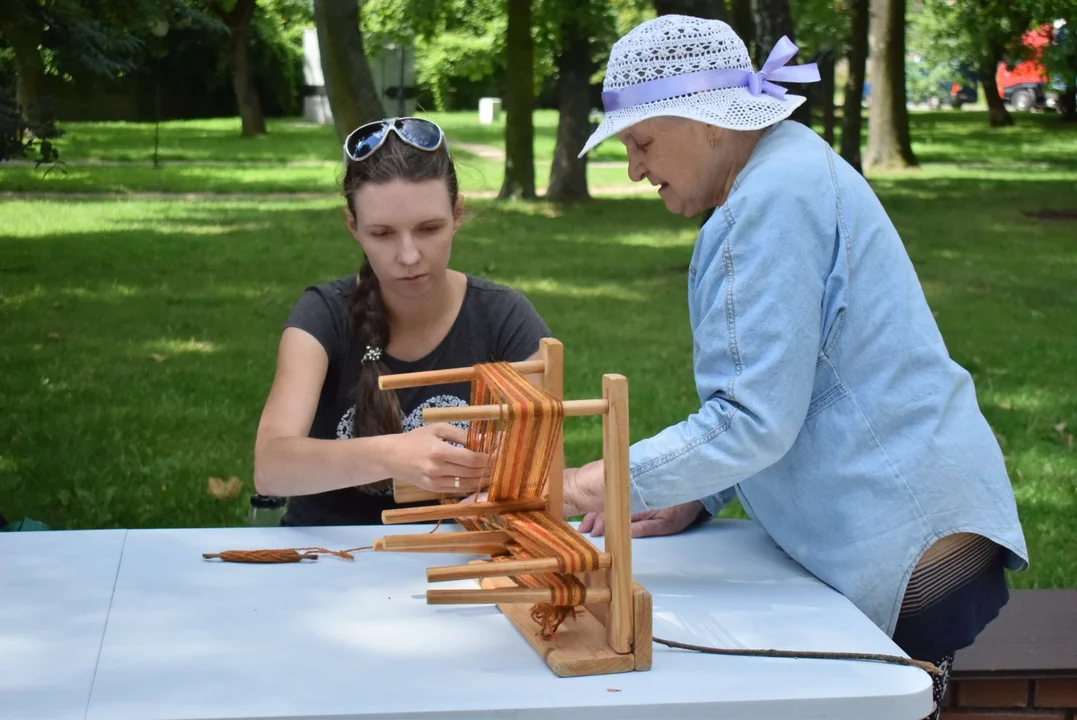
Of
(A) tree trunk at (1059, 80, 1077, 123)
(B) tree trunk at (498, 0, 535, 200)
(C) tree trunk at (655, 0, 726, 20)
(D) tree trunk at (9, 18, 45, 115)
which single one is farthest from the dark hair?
(A) tree trunk at (1059, 80, 1077, 123)

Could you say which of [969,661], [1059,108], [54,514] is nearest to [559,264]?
[54,514]

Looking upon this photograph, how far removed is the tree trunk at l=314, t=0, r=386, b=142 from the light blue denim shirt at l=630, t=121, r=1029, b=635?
28.2ft

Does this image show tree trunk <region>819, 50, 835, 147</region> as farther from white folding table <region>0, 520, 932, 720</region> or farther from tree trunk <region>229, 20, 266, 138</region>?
white folding table <region>0, 520, 932, 720</region>

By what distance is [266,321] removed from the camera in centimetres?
851

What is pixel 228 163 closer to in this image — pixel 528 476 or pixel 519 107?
pixel 519 107

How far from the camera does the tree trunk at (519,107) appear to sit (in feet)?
53.1

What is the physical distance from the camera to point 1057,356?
7.70 meters

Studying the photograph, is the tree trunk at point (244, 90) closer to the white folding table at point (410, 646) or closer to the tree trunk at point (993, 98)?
the tree trunk at point (993, 98)

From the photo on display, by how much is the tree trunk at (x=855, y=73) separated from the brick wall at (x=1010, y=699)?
16637mm

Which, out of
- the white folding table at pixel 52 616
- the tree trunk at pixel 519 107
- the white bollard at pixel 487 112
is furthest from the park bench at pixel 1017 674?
the white bollard at pixel 487 112

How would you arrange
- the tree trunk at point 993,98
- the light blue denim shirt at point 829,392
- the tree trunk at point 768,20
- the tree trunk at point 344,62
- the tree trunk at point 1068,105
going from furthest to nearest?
the tree trunk at point 1068,105, the tree trunk at point 993,98, the tree trunk at point 344,62, the tree trunk at point 768,20, the light blue denim shirt at point 829,392

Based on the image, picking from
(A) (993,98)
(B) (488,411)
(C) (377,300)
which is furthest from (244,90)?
(B) (488,411)

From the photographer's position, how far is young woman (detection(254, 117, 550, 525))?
2.64m

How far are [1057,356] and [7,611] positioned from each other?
22.0 ft
